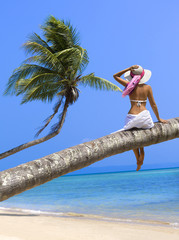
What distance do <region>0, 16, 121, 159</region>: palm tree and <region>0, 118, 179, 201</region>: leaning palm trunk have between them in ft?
31.8

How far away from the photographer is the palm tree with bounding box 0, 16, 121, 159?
12398 mm

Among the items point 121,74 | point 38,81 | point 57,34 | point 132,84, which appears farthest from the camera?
point 57,34

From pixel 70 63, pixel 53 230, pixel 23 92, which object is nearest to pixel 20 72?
pixel 23 92

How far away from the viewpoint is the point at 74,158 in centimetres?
218

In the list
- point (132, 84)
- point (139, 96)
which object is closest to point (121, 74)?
point (132, 84)

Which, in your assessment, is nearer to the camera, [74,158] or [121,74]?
[74,158]

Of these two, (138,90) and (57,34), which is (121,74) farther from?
(57,34)

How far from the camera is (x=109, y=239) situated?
7.84 m

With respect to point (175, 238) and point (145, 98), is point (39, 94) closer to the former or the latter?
point (175, 238)

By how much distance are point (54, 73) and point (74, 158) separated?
1072cm

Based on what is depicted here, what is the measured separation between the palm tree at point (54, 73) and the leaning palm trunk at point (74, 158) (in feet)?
31.8

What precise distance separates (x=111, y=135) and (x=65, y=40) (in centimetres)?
1147

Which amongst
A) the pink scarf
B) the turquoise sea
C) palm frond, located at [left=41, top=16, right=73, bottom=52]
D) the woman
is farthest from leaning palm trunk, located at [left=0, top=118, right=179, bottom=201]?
palm frond, located at [left=41, top=16, right=73, bottom=52]

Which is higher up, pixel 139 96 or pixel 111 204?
pixel 139 96
